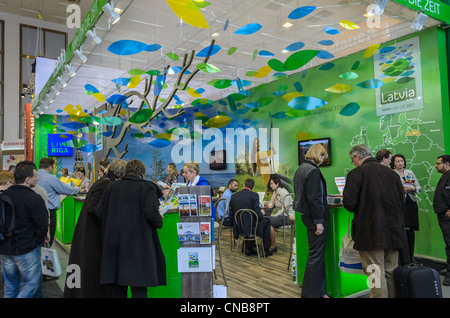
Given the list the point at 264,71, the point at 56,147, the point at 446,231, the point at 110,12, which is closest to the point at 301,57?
the point at 264,71

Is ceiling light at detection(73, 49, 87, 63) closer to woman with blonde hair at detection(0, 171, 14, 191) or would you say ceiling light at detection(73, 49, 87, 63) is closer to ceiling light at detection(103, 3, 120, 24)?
ceiling light at detection(103, 3, 120, 24)

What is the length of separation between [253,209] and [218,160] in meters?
5.41

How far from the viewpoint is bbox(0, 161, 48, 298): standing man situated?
2.67 meters

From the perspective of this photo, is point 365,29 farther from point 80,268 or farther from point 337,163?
point 80,268

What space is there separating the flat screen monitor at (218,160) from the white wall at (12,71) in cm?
845

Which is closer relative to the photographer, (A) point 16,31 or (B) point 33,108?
(B) point 33,108

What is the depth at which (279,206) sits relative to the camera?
5.93m

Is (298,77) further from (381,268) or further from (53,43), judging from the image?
(53,43)

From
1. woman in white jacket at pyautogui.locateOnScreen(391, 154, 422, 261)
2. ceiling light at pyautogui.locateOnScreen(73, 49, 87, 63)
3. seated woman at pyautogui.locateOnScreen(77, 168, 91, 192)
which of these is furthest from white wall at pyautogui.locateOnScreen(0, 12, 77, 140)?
woman in white jacket at pyautogui.locateOnScreen(391, 154, 422, 261)

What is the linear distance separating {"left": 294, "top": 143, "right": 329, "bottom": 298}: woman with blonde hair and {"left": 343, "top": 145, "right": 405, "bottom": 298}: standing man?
0.96 ft

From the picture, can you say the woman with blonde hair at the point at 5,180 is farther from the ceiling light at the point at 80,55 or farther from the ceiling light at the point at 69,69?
the ceiling light at the point at 69,69
